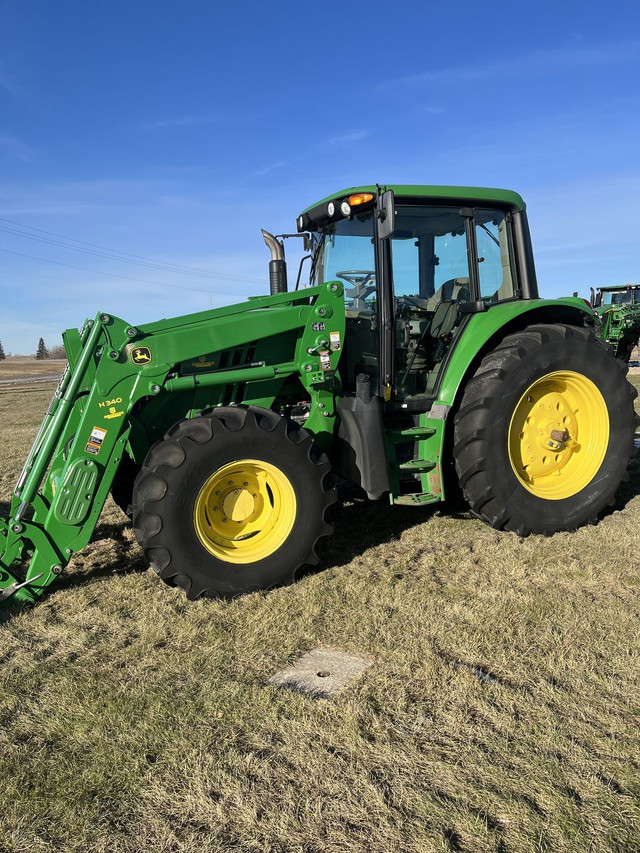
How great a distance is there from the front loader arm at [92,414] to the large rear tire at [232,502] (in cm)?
31

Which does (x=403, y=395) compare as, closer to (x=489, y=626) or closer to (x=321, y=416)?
(x=321, y=416)

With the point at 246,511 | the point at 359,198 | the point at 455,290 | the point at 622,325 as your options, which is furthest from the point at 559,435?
the point at 622,325

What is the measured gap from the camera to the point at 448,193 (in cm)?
483

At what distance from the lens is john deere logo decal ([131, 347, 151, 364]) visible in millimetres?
3986

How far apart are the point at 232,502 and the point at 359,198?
2322mm

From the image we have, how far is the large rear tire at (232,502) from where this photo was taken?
148 inches

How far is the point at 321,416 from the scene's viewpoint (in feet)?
15.0

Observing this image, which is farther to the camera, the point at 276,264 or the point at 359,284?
the point at 276,264

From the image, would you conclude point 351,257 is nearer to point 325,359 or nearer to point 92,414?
point 325,359

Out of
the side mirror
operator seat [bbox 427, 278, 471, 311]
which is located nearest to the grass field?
operator seat [bbox 427, 278, 471, 311]

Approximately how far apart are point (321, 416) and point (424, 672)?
2065 mm

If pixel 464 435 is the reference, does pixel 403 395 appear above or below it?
above

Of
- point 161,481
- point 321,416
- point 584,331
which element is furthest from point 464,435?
point 161,481

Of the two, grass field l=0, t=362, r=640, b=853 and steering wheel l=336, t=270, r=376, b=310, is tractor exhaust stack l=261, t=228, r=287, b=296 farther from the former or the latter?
grass field l=0, t=362, r=640, b=853
